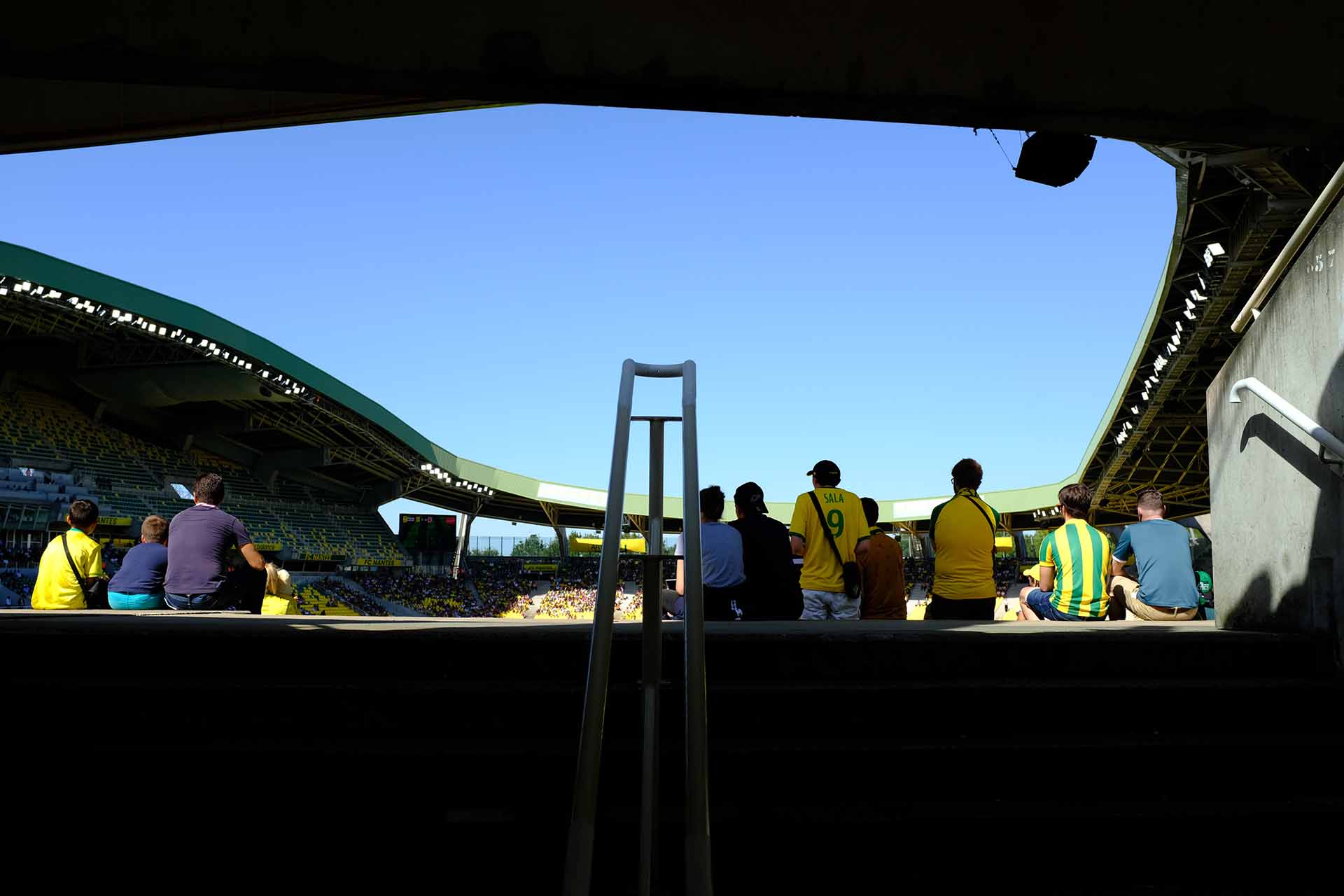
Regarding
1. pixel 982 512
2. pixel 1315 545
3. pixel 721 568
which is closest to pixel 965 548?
pixel 982 512

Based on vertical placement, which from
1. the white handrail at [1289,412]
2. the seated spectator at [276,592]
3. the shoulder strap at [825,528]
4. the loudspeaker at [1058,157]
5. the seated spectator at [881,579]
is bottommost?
the seated spectator at [276,592]

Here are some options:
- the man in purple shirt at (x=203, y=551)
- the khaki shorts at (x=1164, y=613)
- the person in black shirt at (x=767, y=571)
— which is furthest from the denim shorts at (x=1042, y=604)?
the man in purple shirt at (x=203, y=551)

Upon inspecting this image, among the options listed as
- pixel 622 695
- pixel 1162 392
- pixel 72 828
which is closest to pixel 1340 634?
pixel 622 695

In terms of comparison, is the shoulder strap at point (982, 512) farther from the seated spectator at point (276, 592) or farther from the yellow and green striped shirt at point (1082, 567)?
the seated spectator at point (276, 592)

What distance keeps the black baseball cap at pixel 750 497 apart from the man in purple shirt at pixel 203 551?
3059 millimetres

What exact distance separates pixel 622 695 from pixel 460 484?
40.1 metres

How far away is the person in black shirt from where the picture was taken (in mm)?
5984

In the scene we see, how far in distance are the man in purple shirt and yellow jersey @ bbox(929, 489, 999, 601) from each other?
4.24 meters

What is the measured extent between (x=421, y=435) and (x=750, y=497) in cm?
3284

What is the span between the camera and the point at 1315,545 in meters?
3.57

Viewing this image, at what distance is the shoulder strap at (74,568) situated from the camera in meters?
6.87

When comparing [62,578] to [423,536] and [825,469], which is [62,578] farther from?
[423,536]

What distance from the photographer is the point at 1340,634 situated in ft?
10.9

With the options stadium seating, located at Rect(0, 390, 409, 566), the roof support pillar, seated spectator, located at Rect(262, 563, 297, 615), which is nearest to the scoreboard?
stadium seating, located at Rect(0, 390, 409, 566)
